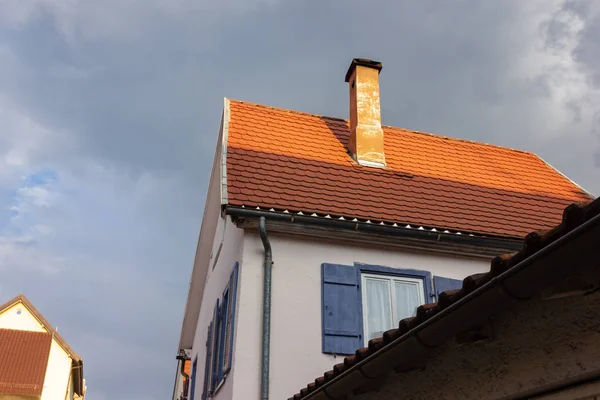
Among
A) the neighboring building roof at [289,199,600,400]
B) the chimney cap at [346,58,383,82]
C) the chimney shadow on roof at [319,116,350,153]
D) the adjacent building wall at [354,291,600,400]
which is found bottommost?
the adjacent building wall at [354,291,600,400]

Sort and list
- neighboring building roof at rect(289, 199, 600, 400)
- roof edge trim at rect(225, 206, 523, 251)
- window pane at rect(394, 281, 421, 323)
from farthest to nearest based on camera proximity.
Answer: window pane at rect(394, 281, 421, 323)
roof edge trim at rect(225, 206, 523, 251)
neighboring building roof at rect(289, 199, 600, 400)

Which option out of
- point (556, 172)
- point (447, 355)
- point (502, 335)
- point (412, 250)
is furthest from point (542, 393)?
point (556, 172)

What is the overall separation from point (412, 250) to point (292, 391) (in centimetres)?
283

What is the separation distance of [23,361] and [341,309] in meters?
22.3

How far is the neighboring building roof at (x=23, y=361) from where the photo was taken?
23.8 metres

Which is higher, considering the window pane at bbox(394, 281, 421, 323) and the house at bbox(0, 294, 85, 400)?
the house at bbox(0, 294, 85, 400)

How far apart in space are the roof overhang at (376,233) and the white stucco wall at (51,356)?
23636mm

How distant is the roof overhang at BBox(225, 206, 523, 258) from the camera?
812 cm

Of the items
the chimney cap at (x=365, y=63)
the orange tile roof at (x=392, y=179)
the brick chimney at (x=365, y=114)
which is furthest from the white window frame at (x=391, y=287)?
the chimney cap at (x=365, y=63)

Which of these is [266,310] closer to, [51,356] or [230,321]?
[230,321]

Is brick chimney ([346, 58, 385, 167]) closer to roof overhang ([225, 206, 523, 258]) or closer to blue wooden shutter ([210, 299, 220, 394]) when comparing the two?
roof overhang ([225, 206, 523, 258])

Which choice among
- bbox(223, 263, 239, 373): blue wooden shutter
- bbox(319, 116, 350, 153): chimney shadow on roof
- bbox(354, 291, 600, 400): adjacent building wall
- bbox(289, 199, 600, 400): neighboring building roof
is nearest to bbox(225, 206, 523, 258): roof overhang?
bbox(223, 263, 239, 373): blue wooden shutter

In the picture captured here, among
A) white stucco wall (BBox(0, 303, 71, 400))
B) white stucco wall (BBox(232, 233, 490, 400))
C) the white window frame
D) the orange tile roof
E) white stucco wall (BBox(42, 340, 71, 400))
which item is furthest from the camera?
white stucco wall (BBox(0, 303, 71, 400))

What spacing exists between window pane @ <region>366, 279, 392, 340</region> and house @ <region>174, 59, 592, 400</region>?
2 centimetres
